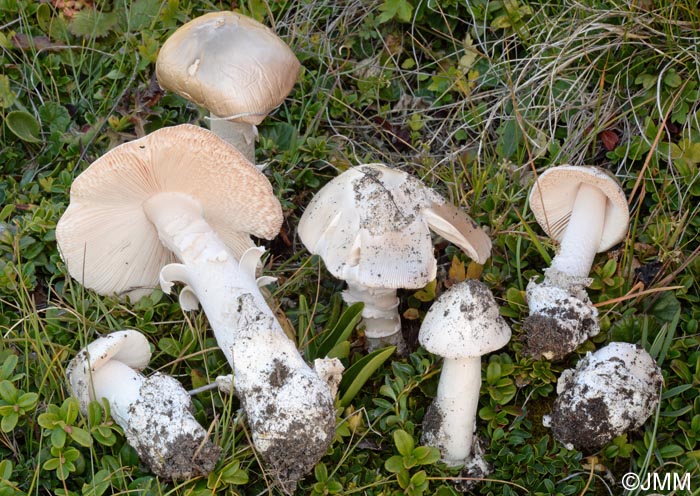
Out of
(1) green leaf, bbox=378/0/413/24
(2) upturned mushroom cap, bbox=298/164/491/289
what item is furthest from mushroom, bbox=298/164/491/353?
(1) green leaf, bbox=378/0/413/24

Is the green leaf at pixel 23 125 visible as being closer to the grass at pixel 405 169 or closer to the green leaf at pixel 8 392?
the grass at pixel 405 169

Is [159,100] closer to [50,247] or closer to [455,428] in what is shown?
[50,247]

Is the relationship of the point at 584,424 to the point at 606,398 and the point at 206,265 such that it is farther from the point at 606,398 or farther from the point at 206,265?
the point at 206,265

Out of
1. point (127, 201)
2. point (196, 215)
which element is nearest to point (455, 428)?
point (196, 215)

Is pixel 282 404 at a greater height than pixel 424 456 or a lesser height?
greater

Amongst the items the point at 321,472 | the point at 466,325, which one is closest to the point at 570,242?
the point at 466,325

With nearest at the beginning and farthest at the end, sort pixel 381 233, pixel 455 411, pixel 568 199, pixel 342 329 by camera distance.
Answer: pixel 455 411 → pixel 381 233 → pixel 342 329 → pixel 568 199

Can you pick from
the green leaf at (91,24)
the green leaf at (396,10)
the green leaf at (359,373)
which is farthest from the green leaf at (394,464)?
the green leaf at (91,24)
